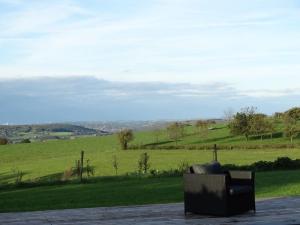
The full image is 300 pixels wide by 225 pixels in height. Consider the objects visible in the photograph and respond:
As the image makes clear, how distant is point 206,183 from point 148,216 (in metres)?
0.90

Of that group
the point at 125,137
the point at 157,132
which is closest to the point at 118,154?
the point at 125,137

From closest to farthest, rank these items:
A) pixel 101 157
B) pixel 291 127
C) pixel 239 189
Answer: pixel 239 189, pixel 101 157, pixel 291 127

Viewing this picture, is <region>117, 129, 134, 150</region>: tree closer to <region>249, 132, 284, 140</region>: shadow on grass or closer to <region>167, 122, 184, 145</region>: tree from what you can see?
<region>167, 122, 184, 145</region>: tree

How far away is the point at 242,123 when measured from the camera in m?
42.3

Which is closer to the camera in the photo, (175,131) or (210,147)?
(210,147)

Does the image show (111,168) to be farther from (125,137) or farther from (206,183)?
(206,183)

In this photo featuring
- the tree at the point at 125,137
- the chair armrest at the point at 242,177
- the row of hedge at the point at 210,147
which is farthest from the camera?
the tree at the point at 125,137

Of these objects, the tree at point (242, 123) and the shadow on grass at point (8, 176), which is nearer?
the shadow on grass at point (8, 176)

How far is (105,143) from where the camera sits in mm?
49156

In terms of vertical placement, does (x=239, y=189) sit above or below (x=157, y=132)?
below

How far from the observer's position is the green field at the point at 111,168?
1189 centimetres

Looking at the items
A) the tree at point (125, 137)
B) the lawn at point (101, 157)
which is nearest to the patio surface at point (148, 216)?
the lawn at point (101, 157)

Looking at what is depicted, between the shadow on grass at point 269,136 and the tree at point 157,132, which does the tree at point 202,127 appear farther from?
the shadow on grass at point 269,136

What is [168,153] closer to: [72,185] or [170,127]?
[170,127]
